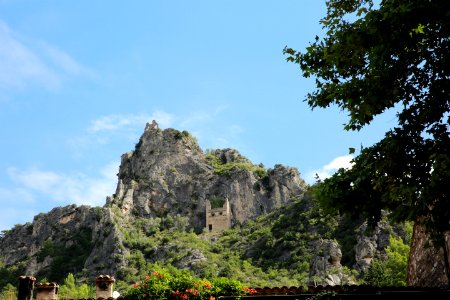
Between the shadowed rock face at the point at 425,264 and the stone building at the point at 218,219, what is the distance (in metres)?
86.4

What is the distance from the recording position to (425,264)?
1268cm

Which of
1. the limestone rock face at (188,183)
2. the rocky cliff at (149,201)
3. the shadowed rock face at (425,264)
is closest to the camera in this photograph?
the shadowed rock face at (425,264)

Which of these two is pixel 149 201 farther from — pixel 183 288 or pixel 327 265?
pixel 183 288

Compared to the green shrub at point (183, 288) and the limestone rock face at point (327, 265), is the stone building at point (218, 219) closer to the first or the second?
the limestone rock face at point (327, 265)

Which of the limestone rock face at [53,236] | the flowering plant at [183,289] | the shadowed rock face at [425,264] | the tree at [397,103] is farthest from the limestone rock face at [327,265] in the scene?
the tree at [397,103]

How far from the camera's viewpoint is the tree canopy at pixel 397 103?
25.4 ft

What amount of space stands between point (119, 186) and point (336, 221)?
2002 inches

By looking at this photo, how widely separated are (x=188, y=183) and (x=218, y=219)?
43.4ft

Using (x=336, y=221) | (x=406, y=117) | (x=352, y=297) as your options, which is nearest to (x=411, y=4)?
(x=406, y=117)

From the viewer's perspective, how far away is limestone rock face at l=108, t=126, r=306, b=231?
102 meters

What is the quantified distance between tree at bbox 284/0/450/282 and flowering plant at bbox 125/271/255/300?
364cm

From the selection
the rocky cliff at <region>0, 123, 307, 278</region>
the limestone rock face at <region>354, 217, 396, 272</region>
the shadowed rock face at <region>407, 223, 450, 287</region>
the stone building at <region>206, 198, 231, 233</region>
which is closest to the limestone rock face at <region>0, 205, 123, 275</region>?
the rocky cliff at <region>0, 123, 307, 278</region>

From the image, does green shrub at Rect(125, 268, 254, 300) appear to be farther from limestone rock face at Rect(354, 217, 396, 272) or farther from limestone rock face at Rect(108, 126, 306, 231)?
limestone rock face at Rect(108, 126, 306, 231)

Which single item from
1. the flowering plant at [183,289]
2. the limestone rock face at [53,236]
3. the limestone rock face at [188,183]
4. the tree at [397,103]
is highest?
the limestone rock face at [188,183]
